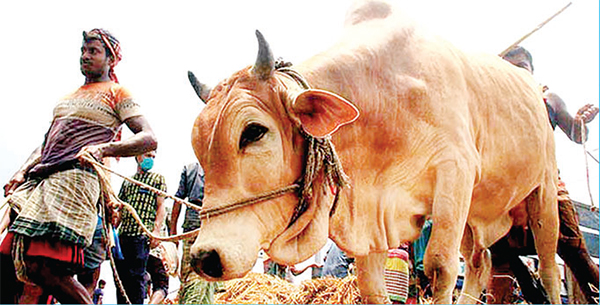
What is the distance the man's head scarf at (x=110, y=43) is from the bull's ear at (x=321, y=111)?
60.6 inches

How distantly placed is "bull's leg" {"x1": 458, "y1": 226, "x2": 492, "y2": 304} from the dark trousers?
231 cm

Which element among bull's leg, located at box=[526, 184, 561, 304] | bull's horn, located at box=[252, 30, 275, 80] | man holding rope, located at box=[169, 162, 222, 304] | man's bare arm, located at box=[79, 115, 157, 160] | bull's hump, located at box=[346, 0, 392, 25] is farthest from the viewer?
man holding rope, located at box=[169, 162, 222, 304]

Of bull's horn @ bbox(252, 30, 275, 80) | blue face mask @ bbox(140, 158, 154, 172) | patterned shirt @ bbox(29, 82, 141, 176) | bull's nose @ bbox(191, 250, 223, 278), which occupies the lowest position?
blue face mask @ bbox(140, 158, 154, 172)

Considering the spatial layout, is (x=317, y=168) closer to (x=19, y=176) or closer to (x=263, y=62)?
(x=263, y=62)

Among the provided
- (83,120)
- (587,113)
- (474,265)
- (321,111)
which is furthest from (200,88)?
(587,113)

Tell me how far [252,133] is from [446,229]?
1.05 m

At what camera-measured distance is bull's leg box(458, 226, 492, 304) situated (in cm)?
358

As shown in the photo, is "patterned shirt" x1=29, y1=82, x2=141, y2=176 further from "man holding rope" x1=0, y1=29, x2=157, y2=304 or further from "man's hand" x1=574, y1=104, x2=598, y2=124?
"man's hand" x1=574, y1=104, x2=598, y2=124

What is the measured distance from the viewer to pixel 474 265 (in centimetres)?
366

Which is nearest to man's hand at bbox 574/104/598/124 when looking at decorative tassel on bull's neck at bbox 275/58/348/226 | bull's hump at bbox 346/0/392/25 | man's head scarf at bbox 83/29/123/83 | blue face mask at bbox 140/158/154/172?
bull's hump at bbox 346/0/392/25

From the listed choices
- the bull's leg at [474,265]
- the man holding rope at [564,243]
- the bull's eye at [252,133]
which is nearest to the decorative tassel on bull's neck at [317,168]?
the bull's eye at [252,133]

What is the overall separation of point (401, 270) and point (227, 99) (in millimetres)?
2237

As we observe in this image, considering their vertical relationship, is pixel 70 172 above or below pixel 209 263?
above

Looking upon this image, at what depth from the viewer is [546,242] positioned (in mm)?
3592
